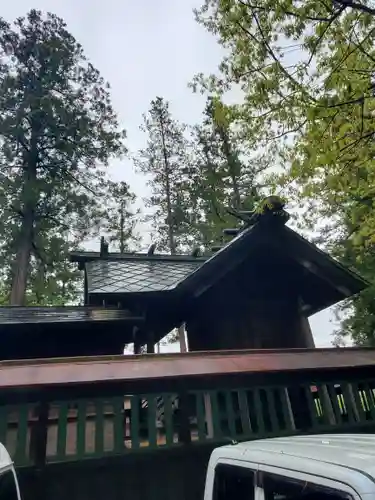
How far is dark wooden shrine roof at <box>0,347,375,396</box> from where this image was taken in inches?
139

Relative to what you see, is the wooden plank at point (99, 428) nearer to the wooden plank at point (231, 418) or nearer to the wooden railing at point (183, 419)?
the wooden railing at point (183, 419)

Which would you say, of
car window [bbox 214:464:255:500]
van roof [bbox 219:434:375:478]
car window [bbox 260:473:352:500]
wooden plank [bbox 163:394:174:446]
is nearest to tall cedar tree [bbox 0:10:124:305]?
wooden plank [bbox 163:394:174:446]

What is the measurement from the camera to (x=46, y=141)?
53.9 feet

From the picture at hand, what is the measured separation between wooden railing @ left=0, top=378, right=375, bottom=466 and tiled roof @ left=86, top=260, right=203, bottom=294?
212 centimetres

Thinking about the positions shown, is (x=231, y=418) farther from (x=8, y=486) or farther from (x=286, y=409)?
(x=8, y=486)

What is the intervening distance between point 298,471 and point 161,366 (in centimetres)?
251

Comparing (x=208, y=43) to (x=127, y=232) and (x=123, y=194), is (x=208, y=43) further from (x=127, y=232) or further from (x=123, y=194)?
(x=127, y=232)

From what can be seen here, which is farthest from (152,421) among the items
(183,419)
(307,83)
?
(307,83)

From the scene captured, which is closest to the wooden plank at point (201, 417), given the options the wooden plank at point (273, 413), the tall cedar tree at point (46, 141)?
the wooden plank at point (273, 413)

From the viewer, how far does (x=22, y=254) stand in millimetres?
14836

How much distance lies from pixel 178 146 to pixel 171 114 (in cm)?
235

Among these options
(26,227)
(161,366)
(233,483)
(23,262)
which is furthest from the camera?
(26,227)

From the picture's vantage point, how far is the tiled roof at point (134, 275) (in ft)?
20.4

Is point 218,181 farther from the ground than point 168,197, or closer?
closer
